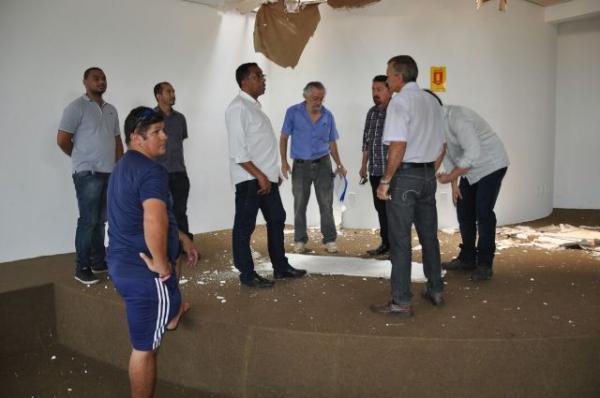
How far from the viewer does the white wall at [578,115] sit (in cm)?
653

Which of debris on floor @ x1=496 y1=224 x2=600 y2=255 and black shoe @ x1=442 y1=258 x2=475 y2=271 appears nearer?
black shoe @ x1=442 y1=258 x2=475 y2=271

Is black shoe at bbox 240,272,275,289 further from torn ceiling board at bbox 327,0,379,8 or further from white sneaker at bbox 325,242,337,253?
torn ceiling board at bbox 327,0,379,8

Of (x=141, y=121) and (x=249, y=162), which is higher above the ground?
(x=141, y=121)

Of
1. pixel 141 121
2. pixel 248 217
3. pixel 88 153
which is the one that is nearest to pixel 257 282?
pixel 248 217

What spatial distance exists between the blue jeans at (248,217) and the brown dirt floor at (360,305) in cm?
19

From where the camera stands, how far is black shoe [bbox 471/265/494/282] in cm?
346

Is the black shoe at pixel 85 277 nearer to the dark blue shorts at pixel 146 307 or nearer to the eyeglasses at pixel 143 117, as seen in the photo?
the dark blue shorts at pixel 146 307

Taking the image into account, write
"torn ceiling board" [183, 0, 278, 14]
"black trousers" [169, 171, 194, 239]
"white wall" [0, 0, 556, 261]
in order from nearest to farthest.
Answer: "white wall" [0, 0, 556, 261]
"black trousers" [169, 171, 194, 239]
"torn ceiling board" [183, 0, 278, 14]

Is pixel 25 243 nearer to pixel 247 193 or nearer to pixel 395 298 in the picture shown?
pixel 247 193

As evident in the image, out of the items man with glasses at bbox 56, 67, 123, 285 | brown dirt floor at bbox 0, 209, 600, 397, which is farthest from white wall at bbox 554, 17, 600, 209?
man with glasses at bbox 56, 67, 123, 285

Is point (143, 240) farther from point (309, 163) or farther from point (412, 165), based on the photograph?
point (309, 163)

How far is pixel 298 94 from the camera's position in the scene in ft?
18.7

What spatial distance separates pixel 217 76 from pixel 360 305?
3297 mm

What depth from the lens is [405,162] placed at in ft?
9.14
